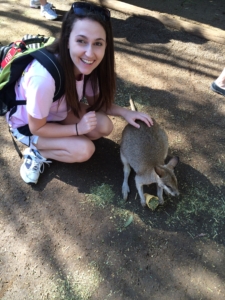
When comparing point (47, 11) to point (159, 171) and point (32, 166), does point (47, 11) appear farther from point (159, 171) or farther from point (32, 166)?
point (159, 171)

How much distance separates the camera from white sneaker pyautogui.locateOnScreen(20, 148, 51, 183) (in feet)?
9.18

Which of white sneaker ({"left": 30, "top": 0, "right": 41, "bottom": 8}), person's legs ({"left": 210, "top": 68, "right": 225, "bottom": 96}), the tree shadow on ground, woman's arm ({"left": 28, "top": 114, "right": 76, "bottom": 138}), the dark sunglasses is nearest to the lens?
the dark sunglasses

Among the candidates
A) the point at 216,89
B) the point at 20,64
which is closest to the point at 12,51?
the point at 20,64

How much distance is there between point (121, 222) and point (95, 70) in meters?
1.32

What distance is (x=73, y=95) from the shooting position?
2.38 metres

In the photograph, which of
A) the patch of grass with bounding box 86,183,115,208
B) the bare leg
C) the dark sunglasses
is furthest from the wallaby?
the dark sunglasses

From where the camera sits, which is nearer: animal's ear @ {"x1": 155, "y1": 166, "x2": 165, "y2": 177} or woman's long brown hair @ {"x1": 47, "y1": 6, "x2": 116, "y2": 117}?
woman's long brown hair @ {"x1": 47, "y1": 6, "x2": 116, "y2": 117}

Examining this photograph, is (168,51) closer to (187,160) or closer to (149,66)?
(149,66)

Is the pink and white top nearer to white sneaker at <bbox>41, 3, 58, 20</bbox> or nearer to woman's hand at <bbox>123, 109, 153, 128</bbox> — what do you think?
woman's hand at <bbox>123, 109, 153, 128</bbox>

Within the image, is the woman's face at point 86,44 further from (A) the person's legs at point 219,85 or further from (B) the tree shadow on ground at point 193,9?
(B) the tree shadow on ground at point 193,9

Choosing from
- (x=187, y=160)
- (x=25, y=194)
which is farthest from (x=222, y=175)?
(x=25, y=194)

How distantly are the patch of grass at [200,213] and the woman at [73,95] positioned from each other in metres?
0.81

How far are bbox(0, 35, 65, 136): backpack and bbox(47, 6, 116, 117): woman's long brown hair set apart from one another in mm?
57

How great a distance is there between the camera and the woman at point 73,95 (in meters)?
2.11
